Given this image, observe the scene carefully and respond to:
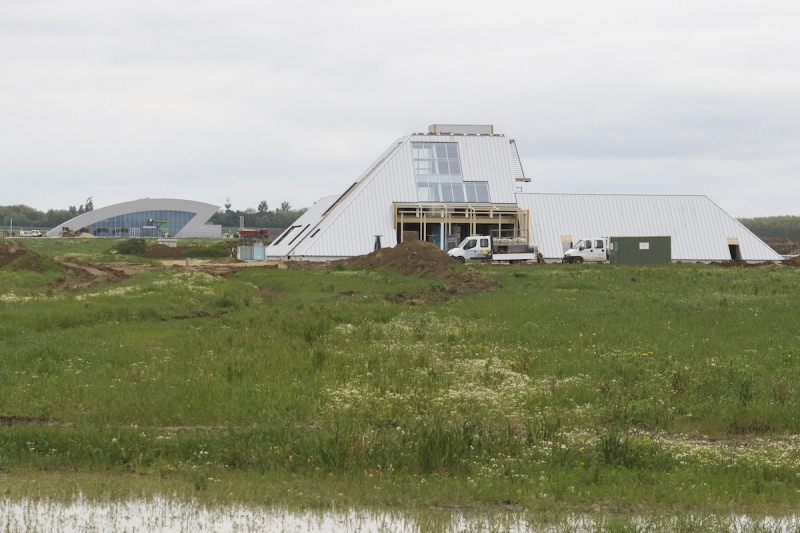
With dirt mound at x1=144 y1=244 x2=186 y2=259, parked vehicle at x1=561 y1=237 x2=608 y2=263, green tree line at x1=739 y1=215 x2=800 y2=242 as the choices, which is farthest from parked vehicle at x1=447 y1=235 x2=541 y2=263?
green tree line at x1=739 y1=215 x2=800 y2=242

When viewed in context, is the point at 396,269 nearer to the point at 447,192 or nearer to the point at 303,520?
the point at 447,192

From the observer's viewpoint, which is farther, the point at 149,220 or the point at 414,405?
the point at 149,220

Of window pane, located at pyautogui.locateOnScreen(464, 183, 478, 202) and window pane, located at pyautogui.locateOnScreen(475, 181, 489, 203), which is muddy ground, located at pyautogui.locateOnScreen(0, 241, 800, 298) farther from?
window pane, located at pyautogui.locateOnScreen(475, 181, 489, 203)

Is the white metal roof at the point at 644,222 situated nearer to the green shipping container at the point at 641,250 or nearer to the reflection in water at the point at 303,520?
the green shipping container at the point at 641,250

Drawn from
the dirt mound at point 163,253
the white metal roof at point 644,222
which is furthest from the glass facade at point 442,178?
the dirt mound at point 163,253

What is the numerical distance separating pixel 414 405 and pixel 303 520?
16.4ft

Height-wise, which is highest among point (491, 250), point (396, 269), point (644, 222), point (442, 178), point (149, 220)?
point (149, 220)

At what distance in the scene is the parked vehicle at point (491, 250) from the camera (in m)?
55.4

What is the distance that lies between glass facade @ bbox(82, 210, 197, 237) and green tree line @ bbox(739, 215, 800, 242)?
95.4 metres

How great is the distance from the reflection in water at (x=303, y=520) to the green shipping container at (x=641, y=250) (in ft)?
146

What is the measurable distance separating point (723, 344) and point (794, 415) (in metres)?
5.95

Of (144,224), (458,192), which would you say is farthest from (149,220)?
(458,192)

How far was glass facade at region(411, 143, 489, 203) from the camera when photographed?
63.2 metres

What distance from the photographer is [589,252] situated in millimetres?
55344
